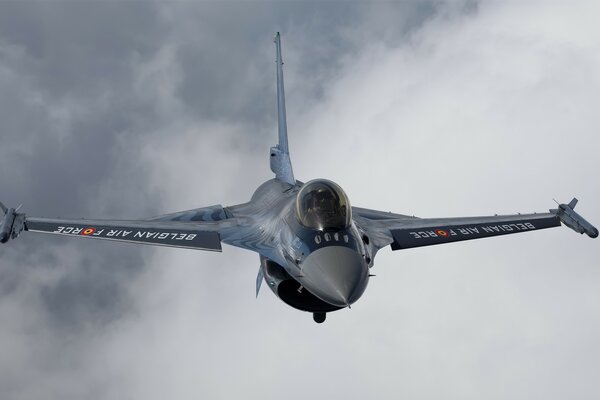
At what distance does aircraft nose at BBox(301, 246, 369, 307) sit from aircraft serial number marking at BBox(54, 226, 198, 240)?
23.5 ft

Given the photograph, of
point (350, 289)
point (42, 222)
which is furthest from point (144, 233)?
point (350, 289)

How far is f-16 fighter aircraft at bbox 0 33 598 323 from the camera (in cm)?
2133

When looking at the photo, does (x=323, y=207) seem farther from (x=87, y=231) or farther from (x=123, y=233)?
(x=87, y=231)

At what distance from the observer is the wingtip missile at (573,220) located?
2773 cm

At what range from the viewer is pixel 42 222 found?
90.0ft

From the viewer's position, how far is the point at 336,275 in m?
20.7

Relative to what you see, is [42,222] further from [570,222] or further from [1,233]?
[570,222]

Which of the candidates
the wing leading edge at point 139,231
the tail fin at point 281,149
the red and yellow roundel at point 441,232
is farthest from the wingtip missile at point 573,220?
the wing leading edge at point 139,231

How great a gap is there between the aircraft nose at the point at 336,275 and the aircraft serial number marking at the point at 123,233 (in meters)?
7.18

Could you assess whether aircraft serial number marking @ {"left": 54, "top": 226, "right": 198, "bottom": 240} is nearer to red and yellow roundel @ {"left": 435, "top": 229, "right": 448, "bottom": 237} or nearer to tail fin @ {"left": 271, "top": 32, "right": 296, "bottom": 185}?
tail fin @ {"left": 271, "top": 32, "right": 296, "bottom": 185}

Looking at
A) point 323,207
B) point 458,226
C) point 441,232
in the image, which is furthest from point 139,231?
point 458,226

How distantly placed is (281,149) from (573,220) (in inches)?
584

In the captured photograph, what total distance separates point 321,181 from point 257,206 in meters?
7.53

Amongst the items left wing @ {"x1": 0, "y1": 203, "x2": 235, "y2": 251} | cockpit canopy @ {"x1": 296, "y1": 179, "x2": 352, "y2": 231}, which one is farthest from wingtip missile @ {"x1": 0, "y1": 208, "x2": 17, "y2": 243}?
cockpit canopy @ {"x1": 296, "y1": 179, "x2": 352, "y2": 231}
